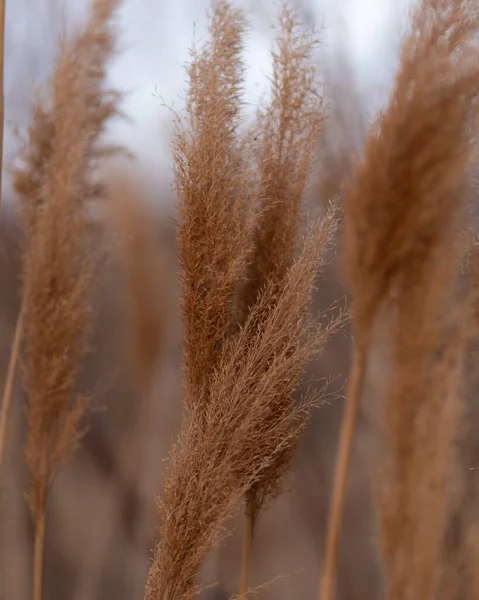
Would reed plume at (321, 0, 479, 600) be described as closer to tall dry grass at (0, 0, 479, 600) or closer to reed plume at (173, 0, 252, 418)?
tall dry grass at (0, 0, 479, 600)

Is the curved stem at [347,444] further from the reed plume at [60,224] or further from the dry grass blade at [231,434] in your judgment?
the reed plume at [60,224]

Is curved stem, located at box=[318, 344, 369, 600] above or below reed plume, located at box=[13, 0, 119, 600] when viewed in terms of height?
below

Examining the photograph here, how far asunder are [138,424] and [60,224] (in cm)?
57

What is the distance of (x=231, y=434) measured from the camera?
2.62 feet

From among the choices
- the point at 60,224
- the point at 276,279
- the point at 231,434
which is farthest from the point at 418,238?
the point at 60,224

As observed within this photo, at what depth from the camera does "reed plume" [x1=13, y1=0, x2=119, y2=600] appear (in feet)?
3.14

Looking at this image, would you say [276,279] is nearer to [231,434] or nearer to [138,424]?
[231,434]

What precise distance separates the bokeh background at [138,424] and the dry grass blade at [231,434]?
1.00 ft

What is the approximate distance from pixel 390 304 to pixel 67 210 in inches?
23.4

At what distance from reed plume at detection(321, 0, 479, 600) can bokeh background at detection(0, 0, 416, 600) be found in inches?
16.2

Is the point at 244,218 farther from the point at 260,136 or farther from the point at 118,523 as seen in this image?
the point at 118,523

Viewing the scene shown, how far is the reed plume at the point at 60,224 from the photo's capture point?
0.96 m

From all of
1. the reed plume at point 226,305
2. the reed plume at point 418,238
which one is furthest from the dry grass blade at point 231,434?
the reed plume at point 418,238

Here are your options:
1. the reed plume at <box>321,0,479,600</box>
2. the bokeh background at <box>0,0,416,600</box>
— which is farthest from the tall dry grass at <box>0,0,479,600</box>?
the bokeh background at <box>0,0,416,600</box>
